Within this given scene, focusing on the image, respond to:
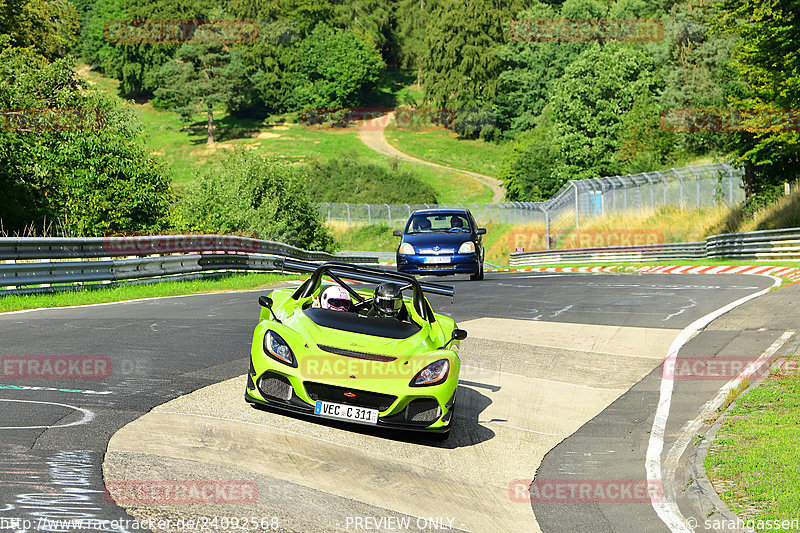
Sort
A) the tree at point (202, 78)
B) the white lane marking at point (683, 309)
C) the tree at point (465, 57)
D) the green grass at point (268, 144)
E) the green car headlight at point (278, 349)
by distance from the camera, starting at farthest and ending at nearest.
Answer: the tree at point (202, 78)
the tree at point (465, 57)
the green grass at point (268, 144)
the white lane marking at point (683, 309)
the green car headlight at point (278, 349)

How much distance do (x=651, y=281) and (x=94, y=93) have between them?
2542 centimetres

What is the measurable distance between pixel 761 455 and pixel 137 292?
14808 millimetres

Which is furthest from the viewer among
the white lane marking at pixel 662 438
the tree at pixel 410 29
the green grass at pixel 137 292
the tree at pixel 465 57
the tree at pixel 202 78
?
the tree at pixel 410 29

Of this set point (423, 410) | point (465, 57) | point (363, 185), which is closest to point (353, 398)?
point (423, 410)

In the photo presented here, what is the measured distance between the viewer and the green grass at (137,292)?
16531 millimetres

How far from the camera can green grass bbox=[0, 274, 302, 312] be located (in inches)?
651

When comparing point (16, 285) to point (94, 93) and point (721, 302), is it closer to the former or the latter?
point (721, 302)

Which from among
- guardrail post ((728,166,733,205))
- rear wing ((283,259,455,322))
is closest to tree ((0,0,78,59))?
guardrail post ((728,166,733,205))

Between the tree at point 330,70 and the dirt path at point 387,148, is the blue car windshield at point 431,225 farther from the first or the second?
the tree at point 330,70

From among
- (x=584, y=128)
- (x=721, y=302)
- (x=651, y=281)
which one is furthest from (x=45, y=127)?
(x=584, y=128)

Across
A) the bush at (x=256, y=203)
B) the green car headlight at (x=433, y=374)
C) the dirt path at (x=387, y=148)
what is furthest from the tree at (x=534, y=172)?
the green car headlight at (x=433, y=374)

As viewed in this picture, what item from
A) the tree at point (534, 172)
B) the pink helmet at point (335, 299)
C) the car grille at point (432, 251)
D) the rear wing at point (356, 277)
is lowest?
the tree at point (534, 172)

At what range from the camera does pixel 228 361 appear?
10.8m

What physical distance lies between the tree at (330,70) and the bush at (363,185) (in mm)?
36639
